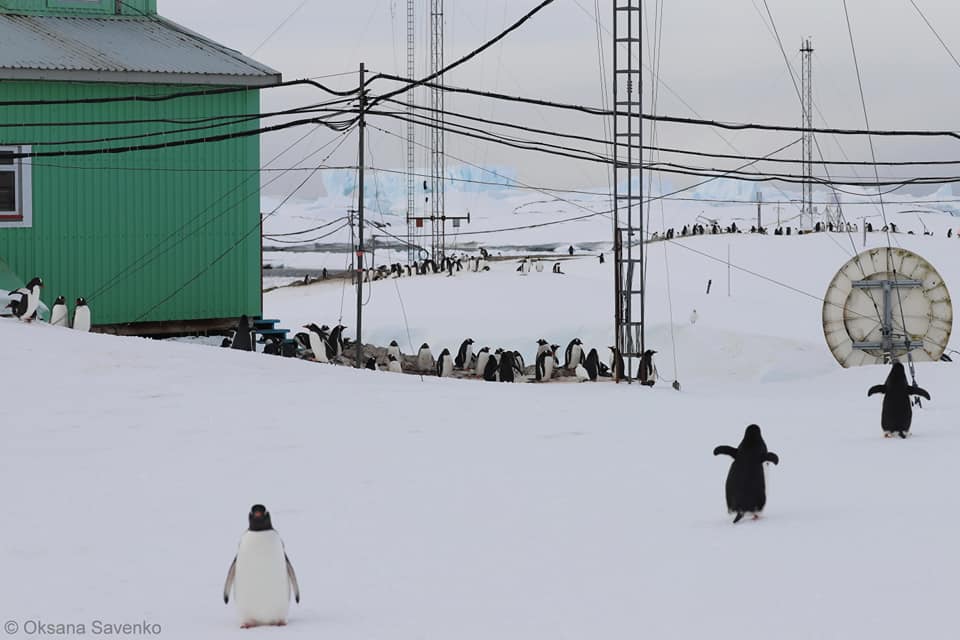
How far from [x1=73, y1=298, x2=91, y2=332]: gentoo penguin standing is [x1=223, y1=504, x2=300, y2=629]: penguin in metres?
13.6

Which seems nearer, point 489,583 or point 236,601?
point 236,601

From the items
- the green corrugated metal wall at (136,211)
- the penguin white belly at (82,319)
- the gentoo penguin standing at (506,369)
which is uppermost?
the green corrugated metal wall at (136,211)

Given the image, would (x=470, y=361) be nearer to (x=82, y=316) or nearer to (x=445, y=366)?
(x=445, y=366)

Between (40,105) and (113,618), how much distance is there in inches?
602

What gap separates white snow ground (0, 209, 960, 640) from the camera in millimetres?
5965

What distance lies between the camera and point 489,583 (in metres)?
6.56

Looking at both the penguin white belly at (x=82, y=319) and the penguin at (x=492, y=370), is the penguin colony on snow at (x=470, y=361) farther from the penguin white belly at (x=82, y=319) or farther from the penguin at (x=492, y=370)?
the penguin white belly at (x=82, y=319)

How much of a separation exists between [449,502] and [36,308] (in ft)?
36.6

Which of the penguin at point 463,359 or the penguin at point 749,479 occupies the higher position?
the penguin at point 463,359

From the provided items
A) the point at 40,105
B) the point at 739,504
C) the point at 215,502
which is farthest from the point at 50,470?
the point at 40,105

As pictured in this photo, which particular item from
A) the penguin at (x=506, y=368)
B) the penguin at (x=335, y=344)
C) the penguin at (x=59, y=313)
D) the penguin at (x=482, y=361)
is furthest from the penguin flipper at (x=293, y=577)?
the penguin at (x=482, y=361)

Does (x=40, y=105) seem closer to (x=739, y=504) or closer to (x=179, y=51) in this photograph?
(x=179, y=51)

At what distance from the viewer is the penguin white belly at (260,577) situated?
5.63 meters

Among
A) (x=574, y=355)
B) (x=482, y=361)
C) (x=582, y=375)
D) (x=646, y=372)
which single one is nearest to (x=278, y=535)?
(x=646, y=372)
